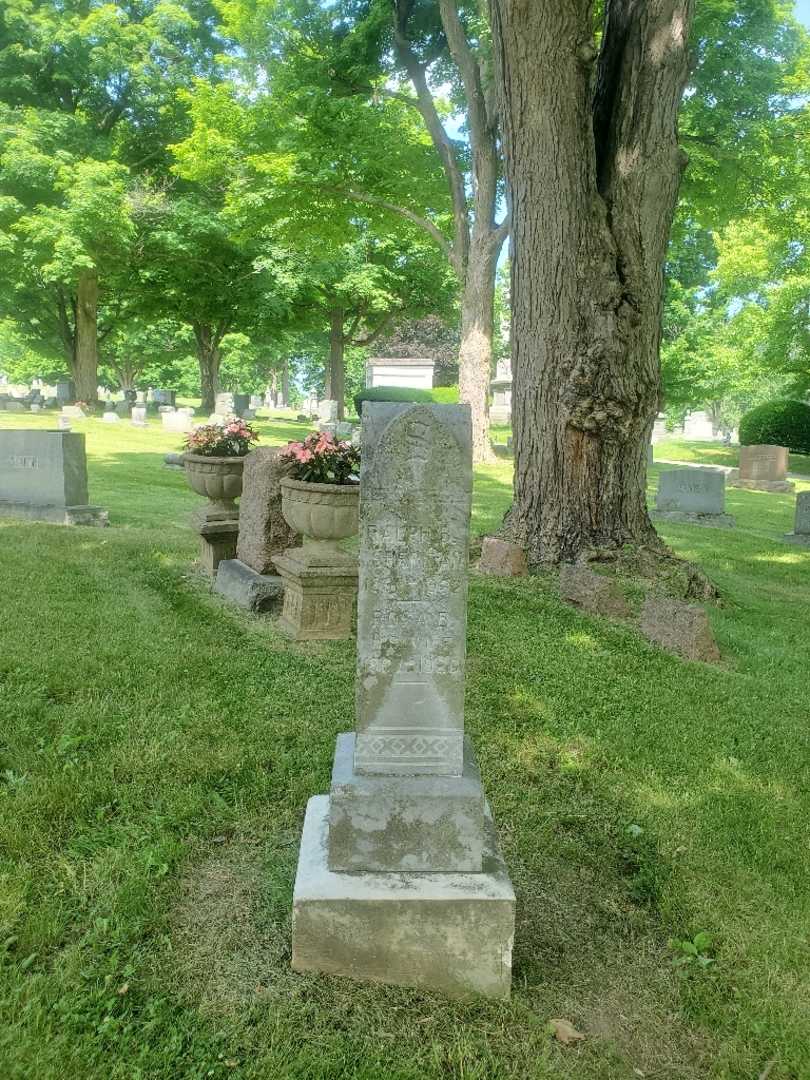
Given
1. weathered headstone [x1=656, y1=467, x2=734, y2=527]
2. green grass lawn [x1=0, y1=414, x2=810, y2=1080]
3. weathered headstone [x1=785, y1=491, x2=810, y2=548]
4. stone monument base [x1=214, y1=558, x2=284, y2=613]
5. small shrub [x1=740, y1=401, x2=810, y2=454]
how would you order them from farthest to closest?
small shrub [x1=740, y1=401, x2=810, y2=454]
weathered headstone [x1=656, y1=467, x2=734, y2=527]
weathered headstone [x1=785, y1=491, x2=810, y2=548]
stone monument base [x1=214, y1=558, x2=284, y2=613]
green grass lawn [x1=0, y1=414, x2=810, y2=1080]

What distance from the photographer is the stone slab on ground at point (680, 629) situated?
20.2ft

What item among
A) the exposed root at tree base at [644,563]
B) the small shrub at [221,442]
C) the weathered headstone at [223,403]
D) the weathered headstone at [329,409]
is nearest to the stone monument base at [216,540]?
the small shrub at [221,442]

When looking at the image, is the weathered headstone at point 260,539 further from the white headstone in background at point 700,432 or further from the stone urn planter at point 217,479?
the white headstone in background at point 700,432

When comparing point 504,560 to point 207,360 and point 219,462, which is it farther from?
point 207,360

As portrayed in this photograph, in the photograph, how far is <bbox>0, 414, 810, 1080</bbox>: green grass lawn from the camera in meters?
2.47

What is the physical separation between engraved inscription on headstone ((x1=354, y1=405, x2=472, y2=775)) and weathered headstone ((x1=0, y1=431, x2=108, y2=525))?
8.55 meters

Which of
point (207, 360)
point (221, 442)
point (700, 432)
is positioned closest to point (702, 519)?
point (221, 442)

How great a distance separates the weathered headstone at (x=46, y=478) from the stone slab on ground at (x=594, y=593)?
254 inches

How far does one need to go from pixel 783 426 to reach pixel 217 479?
24.0 meters

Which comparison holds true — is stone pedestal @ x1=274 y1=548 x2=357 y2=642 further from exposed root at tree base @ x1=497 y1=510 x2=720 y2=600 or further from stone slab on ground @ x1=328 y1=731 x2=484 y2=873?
stone slab on ground @ x1=328 y1=731 x2=484 y2=873

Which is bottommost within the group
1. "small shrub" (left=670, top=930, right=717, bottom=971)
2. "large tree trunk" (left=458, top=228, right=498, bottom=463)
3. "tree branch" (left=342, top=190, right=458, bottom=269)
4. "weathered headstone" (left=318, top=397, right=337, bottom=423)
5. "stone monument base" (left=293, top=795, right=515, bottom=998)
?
"small shrub" (left=670, top=930, right=717, bottom=971)

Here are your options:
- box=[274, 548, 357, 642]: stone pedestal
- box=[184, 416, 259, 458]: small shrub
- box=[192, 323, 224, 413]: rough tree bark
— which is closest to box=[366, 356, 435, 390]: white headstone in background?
box=[192, 323, 224, 413]: rough tree bark

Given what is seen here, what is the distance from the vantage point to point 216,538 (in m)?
7.81

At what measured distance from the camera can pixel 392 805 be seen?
9.34ft
